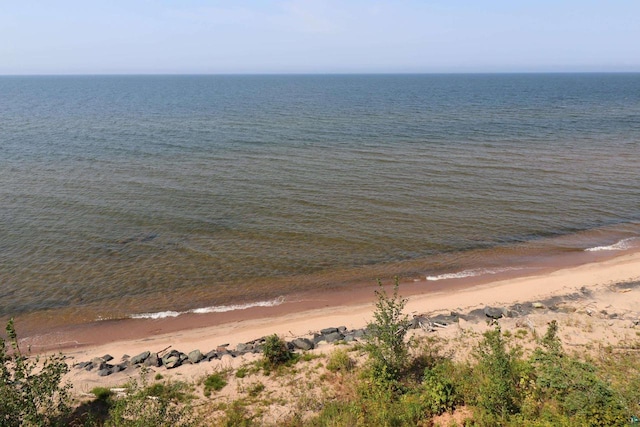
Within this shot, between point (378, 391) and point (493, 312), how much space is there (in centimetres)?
922

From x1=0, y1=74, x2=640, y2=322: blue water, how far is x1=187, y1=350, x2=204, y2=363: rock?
5.65 m

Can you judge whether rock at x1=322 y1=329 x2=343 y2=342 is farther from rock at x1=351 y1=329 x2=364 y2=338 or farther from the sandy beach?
the sandy beach

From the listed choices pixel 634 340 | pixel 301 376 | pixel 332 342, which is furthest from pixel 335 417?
pixel 634 340

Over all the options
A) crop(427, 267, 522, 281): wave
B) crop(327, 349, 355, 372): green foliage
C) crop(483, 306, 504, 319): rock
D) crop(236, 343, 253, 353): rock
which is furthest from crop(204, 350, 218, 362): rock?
crop(427, 267, 522, 281): wave

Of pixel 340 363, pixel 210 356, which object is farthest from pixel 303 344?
pixel 210 356

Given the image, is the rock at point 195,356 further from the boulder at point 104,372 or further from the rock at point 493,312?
the rock at point 493,312

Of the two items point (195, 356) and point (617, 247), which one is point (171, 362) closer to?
point (195, 356)

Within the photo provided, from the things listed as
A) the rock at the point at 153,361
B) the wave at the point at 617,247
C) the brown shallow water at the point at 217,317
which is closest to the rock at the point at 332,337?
the brown shallow water at the point at 217,317

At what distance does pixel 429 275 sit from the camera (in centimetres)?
2602

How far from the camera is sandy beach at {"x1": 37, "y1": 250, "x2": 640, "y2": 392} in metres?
18.9

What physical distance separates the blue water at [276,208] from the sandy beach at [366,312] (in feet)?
7.66

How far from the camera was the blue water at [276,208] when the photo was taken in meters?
25.4

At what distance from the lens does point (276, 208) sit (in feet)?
115

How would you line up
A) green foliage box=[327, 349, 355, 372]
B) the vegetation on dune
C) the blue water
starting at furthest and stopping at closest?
1. the blue water
2. green foliage box=[327, 349, 355, 372]
3. the vegetation on dune
